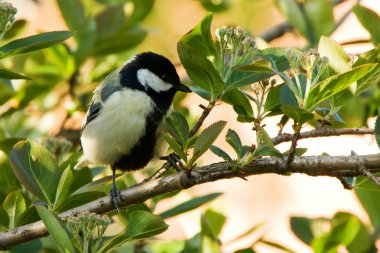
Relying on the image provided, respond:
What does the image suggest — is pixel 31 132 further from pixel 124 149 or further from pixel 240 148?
pixel 240 148

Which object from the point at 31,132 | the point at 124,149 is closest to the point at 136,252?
the point at 124,149

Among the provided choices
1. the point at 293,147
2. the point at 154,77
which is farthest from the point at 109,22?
the point at 293,147

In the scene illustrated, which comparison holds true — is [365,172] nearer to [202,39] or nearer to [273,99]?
[273,99]

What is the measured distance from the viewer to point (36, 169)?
1862mm

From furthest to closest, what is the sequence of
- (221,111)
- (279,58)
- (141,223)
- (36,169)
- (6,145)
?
(221,111) < (6,145) < (36,169) < (279,58) < (141,223)

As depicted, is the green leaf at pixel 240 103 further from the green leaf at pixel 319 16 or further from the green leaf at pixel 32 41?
the green leaf at pixel 319 16

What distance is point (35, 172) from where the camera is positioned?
6.11 feet

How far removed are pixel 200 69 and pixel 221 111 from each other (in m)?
3.38

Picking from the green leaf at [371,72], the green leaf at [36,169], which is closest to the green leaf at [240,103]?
the green leaf at [371,72]

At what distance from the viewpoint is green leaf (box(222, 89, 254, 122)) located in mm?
1760

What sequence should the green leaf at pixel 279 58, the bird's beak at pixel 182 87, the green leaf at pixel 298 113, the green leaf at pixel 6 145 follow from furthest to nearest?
the bird's beak at pixel 182 87 < the green leaf at pixel 6 145 < the green leaf at pixel 279 58 < the green leaf at pixel 298 113

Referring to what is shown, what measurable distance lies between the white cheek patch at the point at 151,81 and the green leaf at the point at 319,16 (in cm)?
59

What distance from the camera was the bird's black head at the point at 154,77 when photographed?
2803mm

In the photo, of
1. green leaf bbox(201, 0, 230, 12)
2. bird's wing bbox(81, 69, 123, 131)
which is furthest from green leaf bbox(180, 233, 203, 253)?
green leaf bbox(201, 0, 230, 12)
